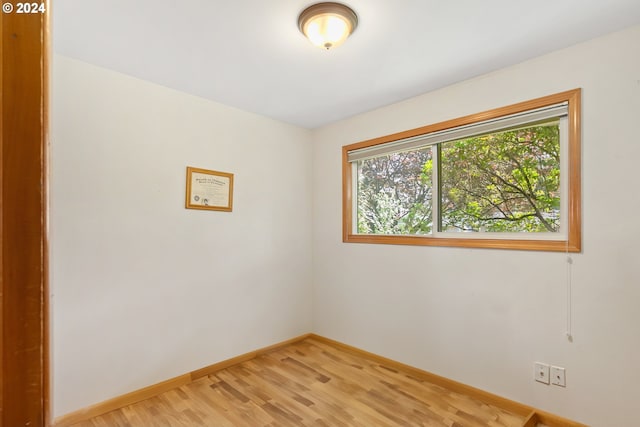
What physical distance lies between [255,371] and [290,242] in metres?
1.21

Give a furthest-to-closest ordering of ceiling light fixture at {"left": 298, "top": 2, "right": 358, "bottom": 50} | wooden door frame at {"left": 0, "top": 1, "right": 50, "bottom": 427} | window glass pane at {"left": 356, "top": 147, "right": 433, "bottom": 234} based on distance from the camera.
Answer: window glass pane at {"left": 356, "top": 147, "right": 433, "bottom": 234} → ceiling light fixture at {"left": 298, "top": 2, "right": 358, "bottom": 50} → wooden door frame at {"left": 0, "top": 1, "right": 50, "bottom": 427}

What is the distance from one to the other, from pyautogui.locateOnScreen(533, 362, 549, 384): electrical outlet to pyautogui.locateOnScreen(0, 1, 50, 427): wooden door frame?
2.38 m

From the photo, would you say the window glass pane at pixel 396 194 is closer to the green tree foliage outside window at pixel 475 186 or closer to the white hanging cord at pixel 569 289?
the green tree foliage outside window at pixel 475 186

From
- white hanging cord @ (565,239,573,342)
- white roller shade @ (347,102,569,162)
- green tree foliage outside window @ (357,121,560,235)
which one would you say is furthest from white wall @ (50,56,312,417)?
white hanging cord @ (565,239,573,342)

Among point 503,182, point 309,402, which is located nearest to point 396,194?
point 503,182

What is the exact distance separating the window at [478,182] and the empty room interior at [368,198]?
0.01m

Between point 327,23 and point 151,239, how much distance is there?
184cm

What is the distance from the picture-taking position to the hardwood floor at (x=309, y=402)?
1.91 meters

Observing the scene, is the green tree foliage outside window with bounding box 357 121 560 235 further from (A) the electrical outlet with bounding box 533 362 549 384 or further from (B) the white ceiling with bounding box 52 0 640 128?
(A) the electrical outlet with bounding box 533 362 549 384

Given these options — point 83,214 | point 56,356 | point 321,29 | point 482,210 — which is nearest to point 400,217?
point 482,210

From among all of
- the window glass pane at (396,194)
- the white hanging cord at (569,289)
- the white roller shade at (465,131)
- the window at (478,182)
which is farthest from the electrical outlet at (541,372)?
the white roller shade at (465,131)

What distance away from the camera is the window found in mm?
1908

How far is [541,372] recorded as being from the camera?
74.9 inches

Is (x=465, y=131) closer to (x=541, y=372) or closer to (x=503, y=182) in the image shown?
(x=503, y=182)
